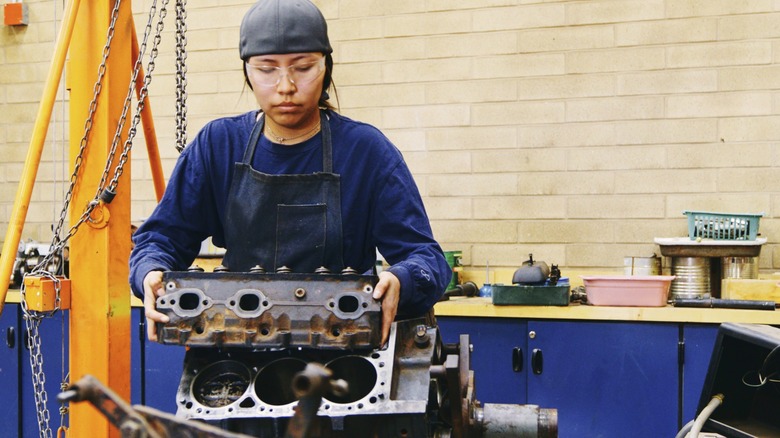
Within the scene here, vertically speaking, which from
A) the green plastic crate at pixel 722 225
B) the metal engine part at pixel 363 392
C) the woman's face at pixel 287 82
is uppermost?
the woman's face at pixel 287 82

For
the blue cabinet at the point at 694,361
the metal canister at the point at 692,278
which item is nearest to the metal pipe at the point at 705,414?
the blue cabinet at the point at 694,361

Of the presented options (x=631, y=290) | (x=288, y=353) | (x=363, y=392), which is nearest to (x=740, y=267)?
(x=631, y=290)

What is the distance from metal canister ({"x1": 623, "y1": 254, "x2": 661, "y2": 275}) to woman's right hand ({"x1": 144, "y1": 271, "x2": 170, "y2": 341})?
8.64 ft

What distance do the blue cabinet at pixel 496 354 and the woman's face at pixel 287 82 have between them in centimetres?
179

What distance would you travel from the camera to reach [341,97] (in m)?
4.27

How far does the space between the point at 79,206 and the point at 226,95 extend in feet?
5.99

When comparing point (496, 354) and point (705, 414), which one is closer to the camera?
point (705, 414)

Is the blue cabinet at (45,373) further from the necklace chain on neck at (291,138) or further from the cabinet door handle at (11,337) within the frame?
the necklace chain on neck at (291,138)

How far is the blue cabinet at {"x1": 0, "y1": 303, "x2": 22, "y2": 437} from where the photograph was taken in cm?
393

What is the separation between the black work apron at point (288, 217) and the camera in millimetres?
1816

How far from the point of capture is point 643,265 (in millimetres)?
3684

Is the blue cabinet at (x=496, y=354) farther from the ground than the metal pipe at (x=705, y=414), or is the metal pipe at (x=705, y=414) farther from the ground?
the metal pipe at (x=705, y=414)

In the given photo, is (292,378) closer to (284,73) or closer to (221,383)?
(221,383)

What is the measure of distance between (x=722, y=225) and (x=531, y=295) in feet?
2.99
